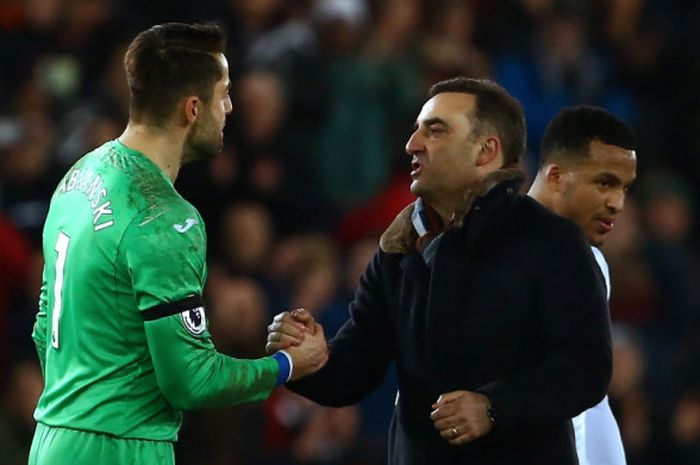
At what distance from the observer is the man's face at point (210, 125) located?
4531mm

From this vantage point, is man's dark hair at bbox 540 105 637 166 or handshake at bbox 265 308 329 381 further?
man's dark hair at bbox 540 105 637 166

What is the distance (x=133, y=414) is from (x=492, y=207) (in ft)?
3.89

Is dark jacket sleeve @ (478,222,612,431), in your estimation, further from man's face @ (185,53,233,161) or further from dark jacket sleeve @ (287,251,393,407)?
man's face @ (185,53,233,161)

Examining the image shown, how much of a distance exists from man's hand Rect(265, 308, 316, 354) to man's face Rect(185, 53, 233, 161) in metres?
0.58

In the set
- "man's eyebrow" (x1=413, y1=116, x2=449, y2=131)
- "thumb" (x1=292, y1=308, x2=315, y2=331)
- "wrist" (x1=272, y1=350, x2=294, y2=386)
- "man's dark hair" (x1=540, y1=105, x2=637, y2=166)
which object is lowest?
"wrist" (x1=272, y1=350, x2=294, y2=386)

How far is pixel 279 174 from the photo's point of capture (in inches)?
345

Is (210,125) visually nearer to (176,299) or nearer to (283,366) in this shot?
(176,299)

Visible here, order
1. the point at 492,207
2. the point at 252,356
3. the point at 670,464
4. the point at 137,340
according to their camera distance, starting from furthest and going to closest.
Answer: the point at 670,464 → the point at 252,356 → the point at 492,207 → the point at 137,340

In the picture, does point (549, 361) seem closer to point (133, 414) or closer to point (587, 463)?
point (587, 463)

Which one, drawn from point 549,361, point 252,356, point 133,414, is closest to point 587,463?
point 549,361

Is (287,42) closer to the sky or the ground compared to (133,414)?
closer to the sky

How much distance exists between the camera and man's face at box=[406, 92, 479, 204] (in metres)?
4.80

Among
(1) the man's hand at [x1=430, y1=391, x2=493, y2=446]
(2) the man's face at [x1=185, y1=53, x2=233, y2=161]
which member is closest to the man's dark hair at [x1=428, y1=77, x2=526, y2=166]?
(2) the man's face at [x1=185, y1=53, x2=233, y2=161]

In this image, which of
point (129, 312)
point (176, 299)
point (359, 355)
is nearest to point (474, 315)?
point (359, 355)
